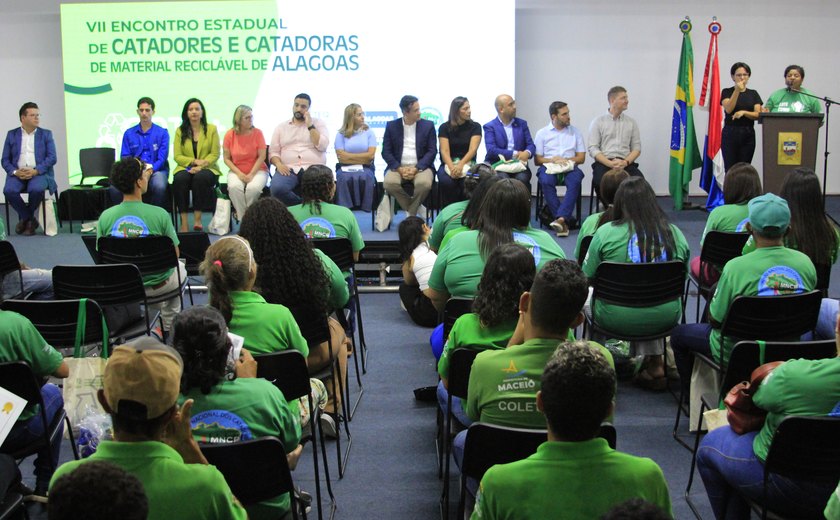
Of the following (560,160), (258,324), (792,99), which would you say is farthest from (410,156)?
(258,324)

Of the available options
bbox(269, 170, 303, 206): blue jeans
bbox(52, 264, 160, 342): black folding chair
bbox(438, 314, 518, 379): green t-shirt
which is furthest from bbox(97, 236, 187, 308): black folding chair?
bbox(269, 170, 303, 206): blue jeans

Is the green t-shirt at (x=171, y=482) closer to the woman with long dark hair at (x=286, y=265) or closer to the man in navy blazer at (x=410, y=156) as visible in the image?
the woman with long dark hair at (x=286, y=265)

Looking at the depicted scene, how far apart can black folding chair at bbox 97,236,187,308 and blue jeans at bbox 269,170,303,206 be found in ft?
10.5

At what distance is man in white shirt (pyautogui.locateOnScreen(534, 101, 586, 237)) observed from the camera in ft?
27.8

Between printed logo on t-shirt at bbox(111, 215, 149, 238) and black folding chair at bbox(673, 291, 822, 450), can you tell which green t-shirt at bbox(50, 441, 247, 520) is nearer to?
black folding chair at bbox(673, 291, 822, 450)

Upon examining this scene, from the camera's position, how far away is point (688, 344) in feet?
13.1

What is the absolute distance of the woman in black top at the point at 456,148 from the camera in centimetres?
804

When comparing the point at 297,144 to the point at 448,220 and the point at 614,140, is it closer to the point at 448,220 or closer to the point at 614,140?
the point at 614,140

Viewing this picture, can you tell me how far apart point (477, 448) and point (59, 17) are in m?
9.85

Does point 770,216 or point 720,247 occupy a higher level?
point 770,216

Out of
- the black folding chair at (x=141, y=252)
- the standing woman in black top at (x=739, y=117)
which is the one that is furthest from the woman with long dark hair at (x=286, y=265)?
the standing woman in black top at (x=739, y=117)

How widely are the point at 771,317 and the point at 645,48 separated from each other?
7.34 metres

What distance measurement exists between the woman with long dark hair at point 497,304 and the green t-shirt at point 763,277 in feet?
3.62

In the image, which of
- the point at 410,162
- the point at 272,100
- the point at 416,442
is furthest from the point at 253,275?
the point at 272,100
